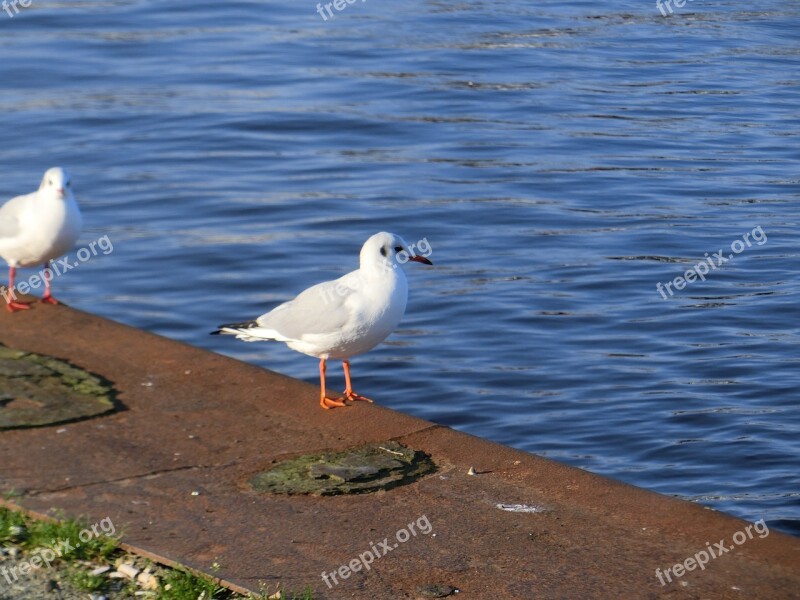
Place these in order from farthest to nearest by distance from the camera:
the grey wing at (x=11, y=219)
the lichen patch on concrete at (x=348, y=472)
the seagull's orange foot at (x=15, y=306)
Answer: the grey wing at (x=11, y=219) < the seagull's orange foot at (x=15, y=306) < the lichen patch on concrete at (x=348, y=472)

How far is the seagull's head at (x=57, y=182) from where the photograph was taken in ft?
27.3

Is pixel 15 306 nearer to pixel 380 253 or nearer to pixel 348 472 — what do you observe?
pixel 380 253

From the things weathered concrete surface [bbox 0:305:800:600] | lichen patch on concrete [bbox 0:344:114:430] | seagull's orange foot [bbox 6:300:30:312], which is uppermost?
seagull's orange foot [bbox 6:300:30:312]

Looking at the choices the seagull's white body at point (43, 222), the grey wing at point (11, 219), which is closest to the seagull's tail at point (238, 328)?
the seagull's white body at point (43, 222)

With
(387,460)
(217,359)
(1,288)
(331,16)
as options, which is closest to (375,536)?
(387,460)

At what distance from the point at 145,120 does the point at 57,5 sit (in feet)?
20.6

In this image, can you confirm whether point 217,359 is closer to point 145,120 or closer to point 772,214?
Answer: point 772,214

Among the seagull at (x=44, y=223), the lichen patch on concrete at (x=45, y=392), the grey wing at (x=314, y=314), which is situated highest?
the seagull at (x=44, y=223)

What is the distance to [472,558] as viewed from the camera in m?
5.06

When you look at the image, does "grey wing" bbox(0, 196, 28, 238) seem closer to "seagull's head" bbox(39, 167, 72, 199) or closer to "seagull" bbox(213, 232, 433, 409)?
"seagull's head" bbox(39, 167, 72, 199)

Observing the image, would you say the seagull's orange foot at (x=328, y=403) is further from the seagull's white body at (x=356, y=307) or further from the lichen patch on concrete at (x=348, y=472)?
the lichen patch on concrete at (x=348, y=472)

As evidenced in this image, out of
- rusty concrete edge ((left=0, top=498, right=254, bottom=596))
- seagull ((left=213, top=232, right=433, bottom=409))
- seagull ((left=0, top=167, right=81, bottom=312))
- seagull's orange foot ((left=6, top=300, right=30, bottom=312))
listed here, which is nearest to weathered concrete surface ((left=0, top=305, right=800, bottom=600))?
rusty concrete edge ((left=0, top=498, right=254, bottom=596))

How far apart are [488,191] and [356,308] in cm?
616

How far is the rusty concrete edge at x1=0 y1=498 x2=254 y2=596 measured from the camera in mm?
4762
